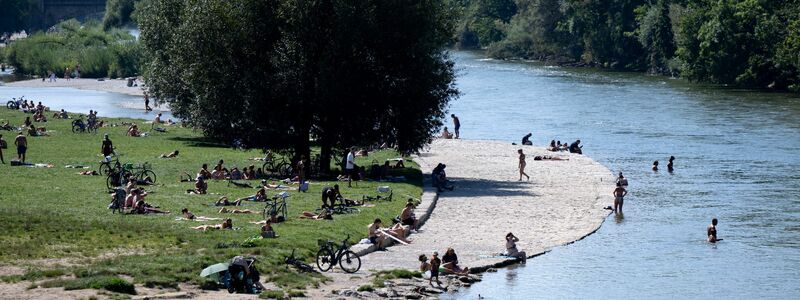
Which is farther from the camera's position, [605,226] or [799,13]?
[799,13]

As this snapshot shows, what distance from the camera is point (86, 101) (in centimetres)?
11012

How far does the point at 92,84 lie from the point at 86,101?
21.5m

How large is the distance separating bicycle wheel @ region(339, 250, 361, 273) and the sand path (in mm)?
793

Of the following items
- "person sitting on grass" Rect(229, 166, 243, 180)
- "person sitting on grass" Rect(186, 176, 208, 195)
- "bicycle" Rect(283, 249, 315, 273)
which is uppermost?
"person sitting on grass" Rect(229, 166, 243, 180)

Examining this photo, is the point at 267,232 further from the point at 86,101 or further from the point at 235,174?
the point at 86,101

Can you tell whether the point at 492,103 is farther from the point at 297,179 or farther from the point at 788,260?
the point at 788,260

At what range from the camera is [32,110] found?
89125mm

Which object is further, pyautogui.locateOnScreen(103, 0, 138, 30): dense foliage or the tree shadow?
pyautogui.locateOnScreen(103, 0, 138, 30): dense foliage

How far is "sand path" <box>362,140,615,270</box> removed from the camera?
42438mm

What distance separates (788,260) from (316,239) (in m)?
14.7

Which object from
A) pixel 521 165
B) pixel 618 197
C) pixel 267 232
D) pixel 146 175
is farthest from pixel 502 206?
pixel 267 232

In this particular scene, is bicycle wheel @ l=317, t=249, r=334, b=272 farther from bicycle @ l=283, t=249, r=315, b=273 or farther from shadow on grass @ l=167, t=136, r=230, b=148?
shadow on grass @ l=167, t=136, r=230, b=148

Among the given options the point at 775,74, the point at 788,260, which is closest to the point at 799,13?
the point at 775,74

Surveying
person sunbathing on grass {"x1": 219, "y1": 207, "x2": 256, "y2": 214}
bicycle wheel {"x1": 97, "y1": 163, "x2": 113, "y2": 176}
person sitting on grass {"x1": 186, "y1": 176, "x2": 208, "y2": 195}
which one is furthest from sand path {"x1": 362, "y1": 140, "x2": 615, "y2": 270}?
bicycle wheel {"x1": 97, "y1": 163, "x2": 113, "y2": 176}
